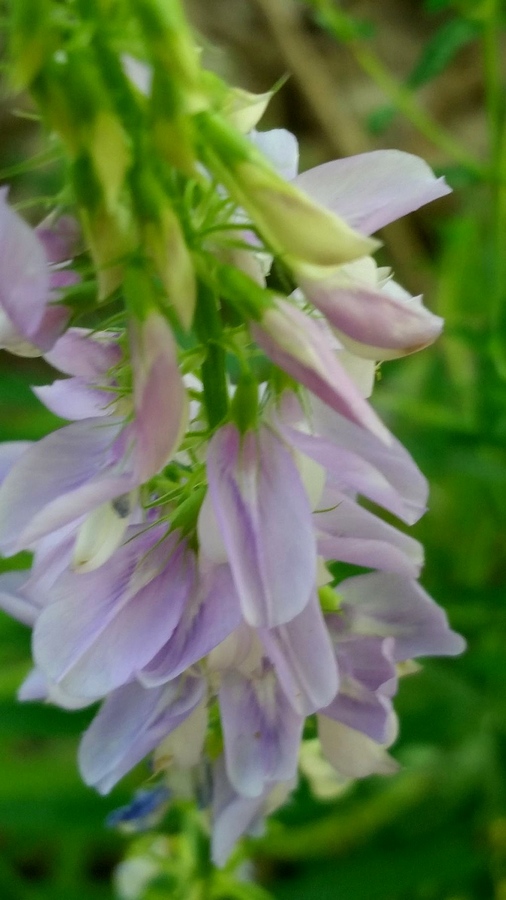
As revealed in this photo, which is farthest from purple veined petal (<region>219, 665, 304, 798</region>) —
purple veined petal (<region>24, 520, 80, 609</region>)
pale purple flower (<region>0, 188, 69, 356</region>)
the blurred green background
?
the blurred green background

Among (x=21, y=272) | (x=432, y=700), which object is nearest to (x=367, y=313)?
(x=21, y=272)

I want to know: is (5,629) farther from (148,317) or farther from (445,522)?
(148,317)

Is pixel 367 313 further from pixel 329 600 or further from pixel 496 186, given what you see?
pixel 496 186

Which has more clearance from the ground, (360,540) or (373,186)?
(373,186)

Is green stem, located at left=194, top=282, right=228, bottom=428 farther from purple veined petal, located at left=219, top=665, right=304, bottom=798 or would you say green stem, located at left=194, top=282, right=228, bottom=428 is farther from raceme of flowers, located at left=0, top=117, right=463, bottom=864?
purple veined petal, located at left=219, top=665, right=304, bottom=798

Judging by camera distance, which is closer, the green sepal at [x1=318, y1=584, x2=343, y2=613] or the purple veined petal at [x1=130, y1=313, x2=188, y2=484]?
the purple veined petal at [x1=130, y1=313, x2=188, y2=484]

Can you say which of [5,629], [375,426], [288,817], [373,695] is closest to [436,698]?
[288,817]

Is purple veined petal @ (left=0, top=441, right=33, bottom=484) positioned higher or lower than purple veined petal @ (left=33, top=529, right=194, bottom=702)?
higher

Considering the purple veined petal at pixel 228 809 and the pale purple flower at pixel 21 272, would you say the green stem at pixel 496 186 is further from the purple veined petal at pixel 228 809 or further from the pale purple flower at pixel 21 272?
the pale purple flower at pixel 21 272
